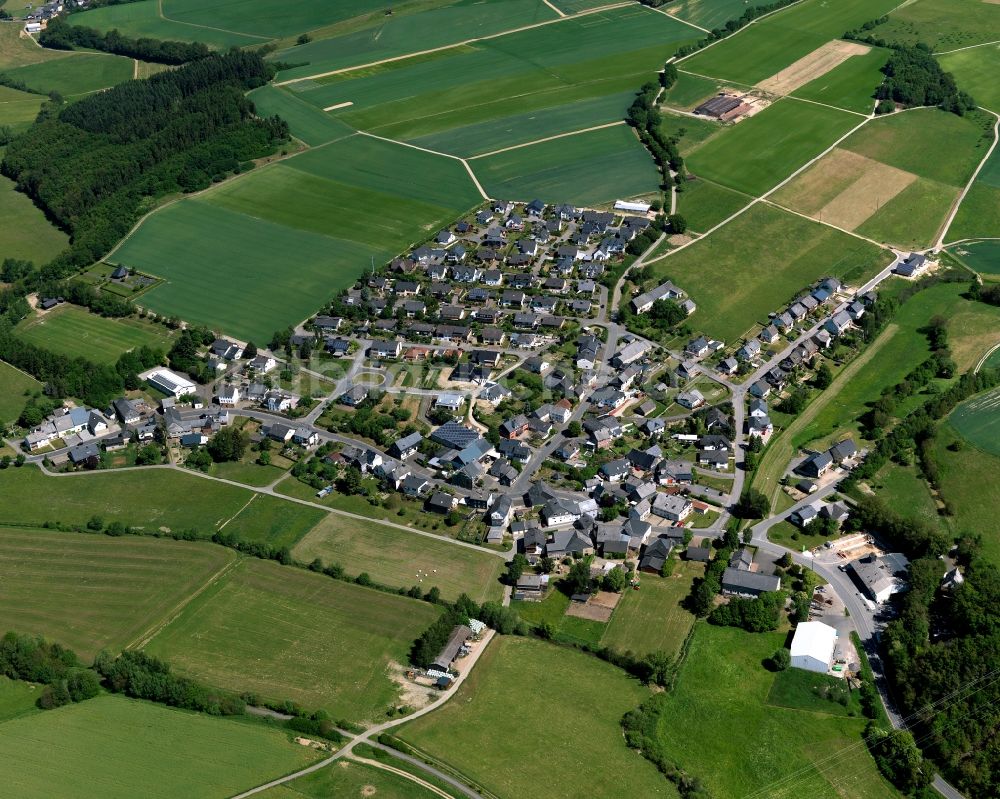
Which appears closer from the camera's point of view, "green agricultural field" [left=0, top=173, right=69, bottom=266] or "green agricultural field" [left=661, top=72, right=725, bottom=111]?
"green agricultural field" [left=0, top=173, right=69, bottom=266]

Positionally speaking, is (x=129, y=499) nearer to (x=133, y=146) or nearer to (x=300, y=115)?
(x=133, y=146)

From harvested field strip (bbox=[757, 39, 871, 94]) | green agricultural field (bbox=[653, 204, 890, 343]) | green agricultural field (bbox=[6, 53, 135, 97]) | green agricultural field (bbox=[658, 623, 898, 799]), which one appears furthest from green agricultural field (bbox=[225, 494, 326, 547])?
green agricultural field (bbox=[6, 53, 135, 97])

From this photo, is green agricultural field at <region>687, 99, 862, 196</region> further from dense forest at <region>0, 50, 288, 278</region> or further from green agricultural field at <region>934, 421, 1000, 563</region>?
dense forest at <region>0, 50, 288, 278</region>

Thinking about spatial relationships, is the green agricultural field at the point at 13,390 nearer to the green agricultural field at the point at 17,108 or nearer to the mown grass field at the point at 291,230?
the mown grass field at the point at 291,230

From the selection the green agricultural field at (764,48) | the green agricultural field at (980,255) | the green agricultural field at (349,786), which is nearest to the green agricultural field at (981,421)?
the green agricultural field at (980,255)

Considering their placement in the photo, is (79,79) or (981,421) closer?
(981,421)

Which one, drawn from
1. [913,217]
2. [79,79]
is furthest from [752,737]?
[79,79]
